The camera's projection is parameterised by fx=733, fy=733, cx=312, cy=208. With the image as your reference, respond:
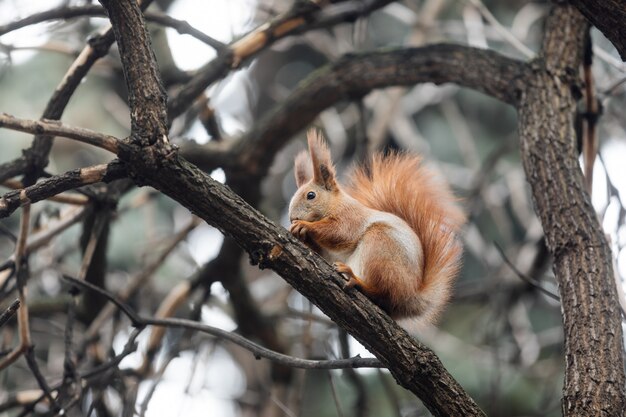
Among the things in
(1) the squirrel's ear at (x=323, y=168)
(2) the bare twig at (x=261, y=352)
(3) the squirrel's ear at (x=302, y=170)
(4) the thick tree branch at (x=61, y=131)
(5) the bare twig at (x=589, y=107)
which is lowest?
(2) the bare twig at (x=261, y=352)

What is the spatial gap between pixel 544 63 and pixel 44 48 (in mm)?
2120

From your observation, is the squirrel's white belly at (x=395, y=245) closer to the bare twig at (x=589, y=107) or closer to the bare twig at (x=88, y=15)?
the bare twig at (x=589, y=107)

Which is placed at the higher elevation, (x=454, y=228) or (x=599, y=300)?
(x=454, y=228)

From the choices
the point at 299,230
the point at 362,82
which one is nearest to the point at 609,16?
the point at 299,230

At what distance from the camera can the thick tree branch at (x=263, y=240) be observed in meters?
1.80

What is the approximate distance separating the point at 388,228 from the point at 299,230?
28cm

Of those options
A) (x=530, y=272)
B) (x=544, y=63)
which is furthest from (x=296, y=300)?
(x=544, y=63)

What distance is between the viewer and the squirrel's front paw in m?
2.30

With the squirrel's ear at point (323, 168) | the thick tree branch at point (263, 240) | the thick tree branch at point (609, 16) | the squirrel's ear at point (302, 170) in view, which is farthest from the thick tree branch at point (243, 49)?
the thick tree branch at point (609, 16)

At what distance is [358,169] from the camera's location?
8.85ft

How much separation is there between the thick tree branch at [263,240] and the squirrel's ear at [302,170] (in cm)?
76

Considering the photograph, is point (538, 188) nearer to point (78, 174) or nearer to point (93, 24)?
point (78, 174)

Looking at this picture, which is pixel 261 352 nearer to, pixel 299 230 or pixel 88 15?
pixel 299 230

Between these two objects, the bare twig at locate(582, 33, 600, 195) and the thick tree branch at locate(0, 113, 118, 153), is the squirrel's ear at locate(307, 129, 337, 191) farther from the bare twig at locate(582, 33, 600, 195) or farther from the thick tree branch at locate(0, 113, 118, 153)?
the bare twig at locate(582, 33, 600, 195)
